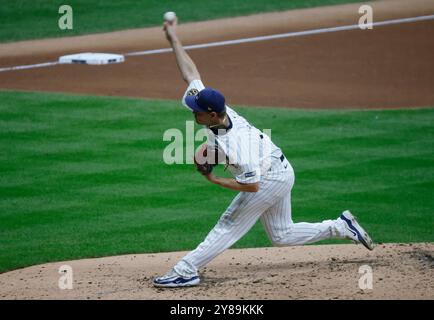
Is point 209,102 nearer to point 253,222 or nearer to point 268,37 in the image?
point 253,222

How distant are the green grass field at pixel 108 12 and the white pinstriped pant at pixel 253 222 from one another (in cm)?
1417

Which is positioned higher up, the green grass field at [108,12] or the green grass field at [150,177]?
the green grass field at [108,12]

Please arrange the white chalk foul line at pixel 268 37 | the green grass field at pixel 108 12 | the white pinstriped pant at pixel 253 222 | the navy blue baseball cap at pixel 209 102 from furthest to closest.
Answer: the green grass field at pixel 108 12
the white chalk foul line at pixel 268 37
the white pinstriped pant at pixel 253 222
the navy blue baseball cap at pixel 209 102

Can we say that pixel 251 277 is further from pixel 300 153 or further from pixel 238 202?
pixel 300 153

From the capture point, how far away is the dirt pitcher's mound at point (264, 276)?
26.5ft

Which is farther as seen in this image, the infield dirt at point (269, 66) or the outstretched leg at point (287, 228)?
the infield dirt at point (269, 66)

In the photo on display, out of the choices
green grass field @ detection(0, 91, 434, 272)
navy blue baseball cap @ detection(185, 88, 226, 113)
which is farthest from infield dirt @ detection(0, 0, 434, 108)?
navy blue baseball cap @ detection(185, 88, 226, 113)

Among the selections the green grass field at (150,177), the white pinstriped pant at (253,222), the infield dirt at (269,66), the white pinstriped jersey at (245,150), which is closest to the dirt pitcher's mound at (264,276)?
the white pinstriped pant at (253,222)

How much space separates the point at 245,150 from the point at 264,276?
118 cm

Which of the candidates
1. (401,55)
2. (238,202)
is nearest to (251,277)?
(238,202)

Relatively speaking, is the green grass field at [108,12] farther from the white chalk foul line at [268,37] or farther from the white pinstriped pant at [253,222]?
the white pinstriped pant at [253,222]

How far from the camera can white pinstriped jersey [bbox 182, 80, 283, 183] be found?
26.3ft

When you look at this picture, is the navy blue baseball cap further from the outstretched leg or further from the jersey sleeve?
the outstretched leg

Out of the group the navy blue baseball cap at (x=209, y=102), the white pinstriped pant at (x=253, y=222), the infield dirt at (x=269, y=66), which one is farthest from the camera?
the infield dirt at (x=269, y=66)
